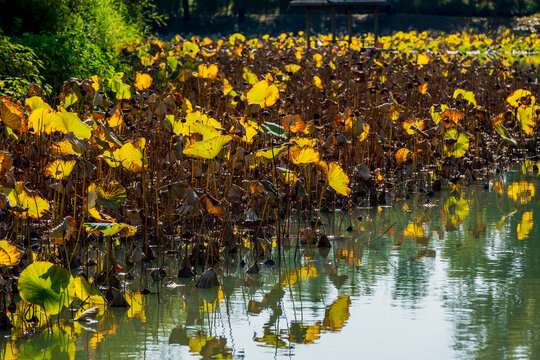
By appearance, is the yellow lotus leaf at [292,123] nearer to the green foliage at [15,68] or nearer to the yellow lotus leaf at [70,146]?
the yellow lotus leaf at [70,146]

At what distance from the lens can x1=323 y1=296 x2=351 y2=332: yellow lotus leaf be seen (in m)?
3.76

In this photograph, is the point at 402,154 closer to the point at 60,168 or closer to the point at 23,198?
the point at 60,168

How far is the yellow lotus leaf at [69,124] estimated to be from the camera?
456cm

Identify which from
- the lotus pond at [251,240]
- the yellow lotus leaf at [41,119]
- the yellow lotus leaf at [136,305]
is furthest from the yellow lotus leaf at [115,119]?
the yellow lotus leaf at [136,305]

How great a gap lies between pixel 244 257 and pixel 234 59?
755cm

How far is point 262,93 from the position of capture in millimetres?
6207

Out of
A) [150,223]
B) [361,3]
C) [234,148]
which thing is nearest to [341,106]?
[234,148]

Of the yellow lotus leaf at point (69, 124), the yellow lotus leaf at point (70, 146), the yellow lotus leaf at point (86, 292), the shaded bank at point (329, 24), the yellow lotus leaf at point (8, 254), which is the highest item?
the shaded bank at point (329, 24)

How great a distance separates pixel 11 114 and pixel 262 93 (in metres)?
1.93

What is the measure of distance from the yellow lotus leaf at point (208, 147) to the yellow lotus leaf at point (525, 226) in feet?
6.25

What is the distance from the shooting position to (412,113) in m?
8.70

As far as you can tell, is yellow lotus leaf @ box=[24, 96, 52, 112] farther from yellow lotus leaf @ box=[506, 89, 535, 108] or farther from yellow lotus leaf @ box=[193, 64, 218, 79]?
yellow lotus leaf @ box=[506, 89, 535, 108]

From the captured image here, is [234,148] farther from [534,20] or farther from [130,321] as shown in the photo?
[534,20]

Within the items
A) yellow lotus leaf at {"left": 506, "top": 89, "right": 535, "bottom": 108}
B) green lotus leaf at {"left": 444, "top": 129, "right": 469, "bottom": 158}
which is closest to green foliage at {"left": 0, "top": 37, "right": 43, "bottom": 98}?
green lotus leaf at {"left": 444, "top": 129, "right": 469, "bottom": 158}
